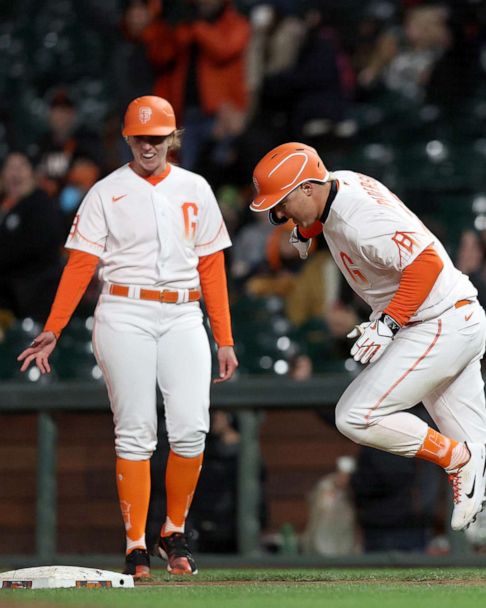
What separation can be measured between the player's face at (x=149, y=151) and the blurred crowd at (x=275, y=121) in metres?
3.62

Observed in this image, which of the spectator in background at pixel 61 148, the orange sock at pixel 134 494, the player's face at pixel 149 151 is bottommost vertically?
the orange sock at pixel 134 494

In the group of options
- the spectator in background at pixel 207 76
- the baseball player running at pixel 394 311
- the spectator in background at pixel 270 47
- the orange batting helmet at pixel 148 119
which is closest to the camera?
the baseball player running at pixel 394 311

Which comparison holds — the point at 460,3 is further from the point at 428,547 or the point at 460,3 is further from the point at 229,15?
the point at 428,547

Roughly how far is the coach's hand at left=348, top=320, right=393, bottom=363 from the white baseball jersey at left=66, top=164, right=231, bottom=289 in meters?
0.84

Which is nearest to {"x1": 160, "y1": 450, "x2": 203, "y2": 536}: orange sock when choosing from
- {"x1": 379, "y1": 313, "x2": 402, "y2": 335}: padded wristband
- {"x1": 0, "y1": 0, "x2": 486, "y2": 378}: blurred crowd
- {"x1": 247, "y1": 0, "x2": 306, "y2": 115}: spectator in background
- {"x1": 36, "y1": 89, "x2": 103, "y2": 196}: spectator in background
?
{"x1": 379, "y1": 313, "x2": 402, "y2": 335}: padded wristband

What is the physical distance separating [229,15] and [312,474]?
15.4ft

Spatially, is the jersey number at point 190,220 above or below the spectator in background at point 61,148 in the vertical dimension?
below

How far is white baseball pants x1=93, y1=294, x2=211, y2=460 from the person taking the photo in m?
4.93

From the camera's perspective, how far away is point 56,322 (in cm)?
500

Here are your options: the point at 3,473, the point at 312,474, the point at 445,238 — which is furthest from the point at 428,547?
the point at 445,238

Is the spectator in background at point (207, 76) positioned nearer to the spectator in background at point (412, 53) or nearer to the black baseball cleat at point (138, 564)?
the spectator in background at point (412, 53)

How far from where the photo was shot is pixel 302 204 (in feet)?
15.2

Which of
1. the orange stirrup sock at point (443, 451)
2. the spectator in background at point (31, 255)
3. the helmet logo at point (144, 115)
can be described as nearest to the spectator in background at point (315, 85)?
the spectator in background at point (31, 255)

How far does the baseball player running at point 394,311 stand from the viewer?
14.9 feet
